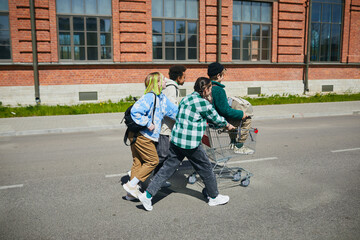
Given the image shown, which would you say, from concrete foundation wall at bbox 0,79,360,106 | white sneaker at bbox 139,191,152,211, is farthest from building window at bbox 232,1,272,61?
white sneaker at bbox 139,191,152,211

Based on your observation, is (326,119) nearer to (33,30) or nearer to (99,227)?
(99,227)

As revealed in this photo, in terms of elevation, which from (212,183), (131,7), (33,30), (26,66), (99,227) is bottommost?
→ (99,227)

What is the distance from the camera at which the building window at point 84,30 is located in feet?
52.0

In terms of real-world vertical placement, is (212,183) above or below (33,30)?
below

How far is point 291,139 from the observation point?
347 inches

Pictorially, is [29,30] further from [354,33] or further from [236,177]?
[354,33]

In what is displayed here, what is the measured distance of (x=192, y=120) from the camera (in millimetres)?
4418

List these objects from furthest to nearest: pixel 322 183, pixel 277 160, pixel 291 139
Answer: pixel 291 139 < pixel 277 160 < pixel 322 183

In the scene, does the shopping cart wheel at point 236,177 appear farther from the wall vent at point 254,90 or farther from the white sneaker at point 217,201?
the wall vent at point 254,90

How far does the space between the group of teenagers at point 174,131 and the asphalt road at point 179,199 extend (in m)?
0.33

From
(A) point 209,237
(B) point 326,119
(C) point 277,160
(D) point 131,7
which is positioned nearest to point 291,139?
(C) point 277,160

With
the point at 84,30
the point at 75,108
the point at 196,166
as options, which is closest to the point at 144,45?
the point at 84,30

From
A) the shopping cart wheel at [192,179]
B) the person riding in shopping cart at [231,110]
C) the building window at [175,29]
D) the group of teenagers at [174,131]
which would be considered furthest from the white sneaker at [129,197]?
the building window at [175,29]

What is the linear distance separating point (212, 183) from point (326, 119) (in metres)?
9.23
